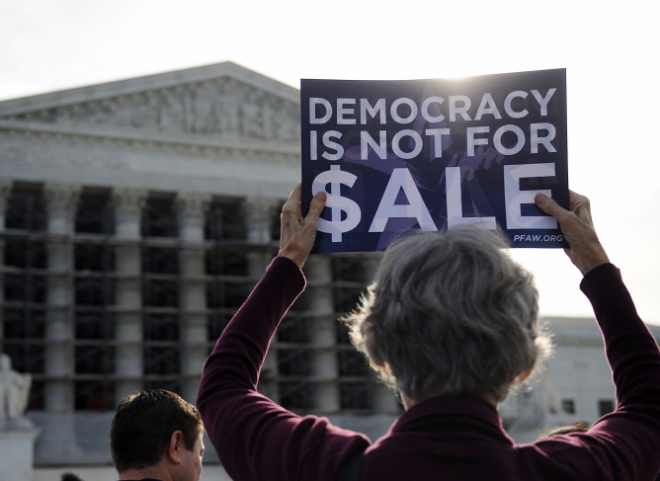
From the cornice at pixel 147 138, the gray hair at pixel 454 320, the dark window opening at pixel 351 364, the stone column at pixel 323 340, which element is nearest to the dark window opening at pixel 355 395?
the dark window opening at pixel 351 364

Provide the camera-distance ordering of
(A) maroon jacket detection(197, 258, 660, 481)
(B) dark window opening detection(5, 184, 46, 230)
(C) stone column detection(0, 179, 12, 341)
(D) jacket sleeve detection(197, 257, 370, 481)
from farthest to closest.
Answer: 1. (B) dark window opening detection(5, 184, 46, 230)
2. (C) stone column detection(0, 179, 12, 341)
3. (D) jacket sleeve detection(197, 257, 370, 481)
4. (A) maroon jacket detection(197, 258, 660, 481)

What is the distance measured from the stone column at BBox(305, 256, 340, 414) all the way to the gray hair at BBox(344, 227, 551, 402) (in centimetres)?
4412

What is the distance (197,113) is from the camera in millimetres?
48000

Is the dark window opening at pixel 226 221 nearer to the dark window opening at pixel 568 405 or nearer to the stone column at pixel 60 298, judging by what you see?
the stone column at pixel 60 298

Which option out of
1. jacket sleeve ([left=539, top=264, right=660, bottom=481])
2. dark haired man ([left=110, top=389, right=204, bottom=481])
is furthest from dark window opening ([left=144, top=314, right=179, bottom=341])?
jacket sleeve ([left=539, top=264, right=660, bottom=481])

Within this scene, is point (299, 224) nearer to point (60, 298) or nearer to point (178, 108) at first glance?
point (60, 298)

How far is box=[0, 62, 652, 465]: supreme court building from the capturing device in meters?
42.9

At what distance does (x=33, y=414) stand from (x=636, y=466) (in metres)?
40.8

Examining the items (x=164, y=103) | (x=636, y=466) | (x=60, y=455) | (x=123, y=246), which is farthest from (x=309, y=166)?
(x=164, y=103)

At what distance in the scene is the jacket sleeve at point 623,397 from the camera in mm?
2506

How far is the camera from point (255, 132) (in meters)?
Answer: 49.0

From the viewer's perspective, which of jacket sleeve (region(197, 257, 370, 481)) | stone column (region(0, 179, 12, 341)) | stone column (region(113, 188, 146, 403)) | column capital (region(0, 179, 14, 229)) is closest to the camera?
jacket sleeve (region(197, 257, 370, 481))

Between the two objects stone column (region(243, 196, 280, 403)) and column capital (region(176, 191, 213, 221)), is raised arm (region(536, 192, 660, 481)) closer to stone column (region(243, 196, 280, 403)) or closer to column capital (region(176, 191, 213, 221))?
stone column (region(243, 196, 280, 403))

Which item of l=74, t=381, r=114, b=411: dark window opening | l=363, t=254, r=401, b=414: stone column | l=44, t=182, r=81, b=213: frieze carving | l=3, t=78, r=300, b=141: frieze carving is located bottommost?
l=363, t=254, r=401, b=414: stone column
